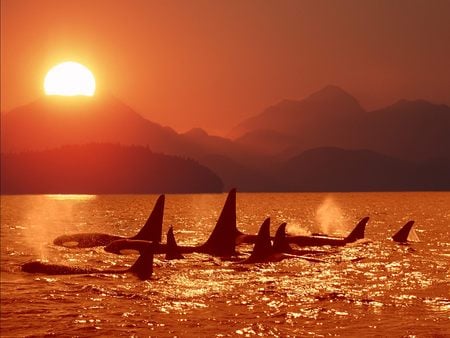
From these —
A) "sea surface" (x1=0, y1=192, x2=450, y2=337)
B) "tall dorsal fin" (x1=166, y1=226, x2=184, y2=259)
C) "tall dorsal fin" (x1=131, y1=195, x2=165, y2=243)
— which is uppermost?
"tall dorsal fin" (x1=131, y1=195, x2=165, y2=243)

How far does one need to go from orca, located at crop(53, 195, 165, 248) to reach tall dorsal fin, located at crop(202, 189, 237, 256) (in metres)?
6.00

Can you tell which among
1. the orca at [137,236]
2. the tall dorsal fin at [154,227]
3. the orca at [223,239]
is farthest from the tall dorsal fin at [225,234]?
the tall dorsal fin at [154,227]

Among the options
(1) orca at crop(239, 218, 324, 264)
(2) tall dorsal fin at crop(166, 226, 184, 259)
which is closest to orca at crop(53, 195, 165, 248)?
(2) tall dorsal fin at crop(166, 226, 184, 259)

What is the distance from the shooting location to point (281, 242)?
56531mm

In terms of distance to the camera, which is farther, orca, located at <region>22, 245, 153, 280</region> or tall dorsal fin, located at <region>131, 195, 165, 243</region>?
tall dorsal fin, located at <region>131, 195, 165, 243</region>

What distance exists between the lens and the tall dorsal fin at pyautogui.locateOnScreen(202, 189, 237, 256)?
2188 inches

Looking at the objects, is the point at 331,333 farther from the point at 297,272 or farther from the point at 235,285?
the point at 297,272

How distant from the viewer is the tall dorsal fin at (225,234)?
55.6 m

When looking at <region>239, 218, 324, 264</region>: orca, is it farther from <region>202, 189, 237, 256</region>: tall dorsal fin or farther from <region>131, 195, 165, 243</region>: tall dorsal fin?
<region>131, 195, 165, 243</region>: tall dorsal fin

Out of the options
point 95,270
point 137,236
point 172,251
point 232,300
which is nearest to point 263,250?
point 172,251

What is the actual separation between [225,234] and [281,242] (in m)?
4.47

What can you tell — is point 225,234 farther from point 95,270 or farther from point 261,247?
point 95,270

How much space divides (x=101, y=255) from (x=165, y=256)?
21.3 ft

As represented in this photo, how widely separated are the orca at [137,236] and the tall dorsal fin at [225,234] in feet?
19.7
